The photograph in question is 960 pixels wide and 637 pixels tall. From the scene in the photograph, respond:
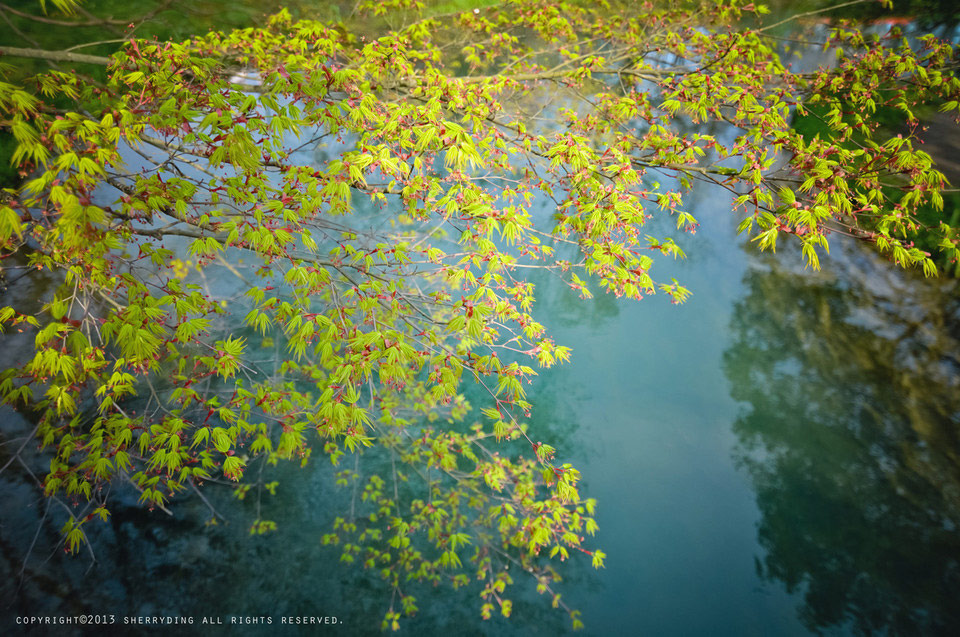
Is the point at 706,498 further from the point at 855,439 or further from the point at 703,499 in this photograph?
the point at 855,439

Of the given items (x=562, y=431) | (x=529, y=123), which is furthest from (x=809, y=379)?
(x=529, y=123)

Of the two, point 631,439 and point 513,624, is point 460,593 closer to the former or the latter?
point 513,624

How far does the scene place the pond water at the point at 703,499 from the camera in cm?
467

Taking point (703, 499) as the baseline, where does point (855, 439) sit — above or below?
above

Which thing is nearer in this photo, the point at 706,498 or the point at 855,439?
the point at 706,498

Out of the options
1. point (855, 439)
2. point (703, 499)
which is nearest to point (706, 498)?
point (703, 499)

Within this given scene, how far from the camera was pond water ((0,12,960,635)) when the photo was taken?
15.3 ft

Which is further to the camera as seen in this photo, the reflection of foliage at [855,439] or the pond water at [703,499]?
the reflection of foliage at [855,439]

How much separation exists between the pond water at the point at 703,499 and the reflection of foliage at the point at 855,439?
2cm

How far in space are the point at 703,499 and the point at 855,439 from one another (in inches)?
77.4

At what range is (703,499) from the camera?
18.3 ft

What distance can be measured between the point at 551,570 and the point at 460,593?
0.96 m

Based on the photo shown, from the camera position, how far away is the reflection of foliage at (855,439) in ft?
15.9

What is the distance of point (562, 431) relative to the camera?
20.2 feet
